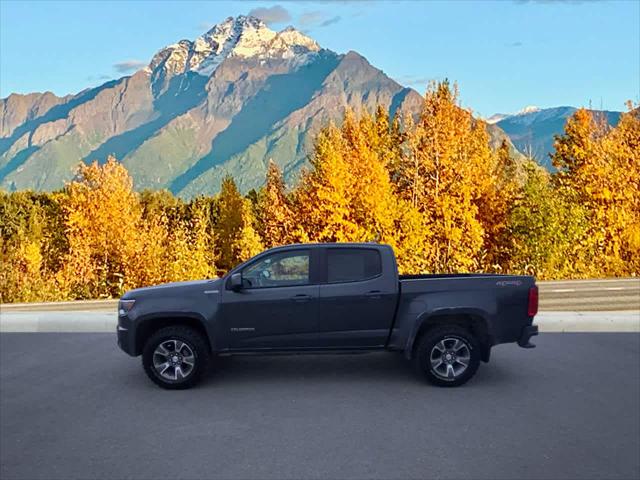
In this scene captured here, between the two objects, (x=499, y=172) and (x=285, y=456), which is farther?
(x=499, y=172)

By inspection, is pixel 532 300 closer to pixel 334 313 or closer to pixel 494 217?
pixel 334 313

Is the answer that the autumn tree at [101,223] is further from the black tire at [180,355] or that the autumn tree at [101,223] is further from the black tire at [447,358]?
A: the black tire at [447,358]

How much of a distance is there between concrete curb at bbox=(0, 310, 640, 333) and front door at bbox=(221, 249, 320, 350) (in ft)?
18.6

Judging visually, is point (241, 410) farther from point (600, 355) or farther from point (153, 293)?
point (600, 355)

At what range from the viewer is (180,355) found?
8633 mm

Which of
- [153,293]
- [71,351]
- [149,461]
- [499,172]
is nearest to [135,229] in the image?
[499,172]

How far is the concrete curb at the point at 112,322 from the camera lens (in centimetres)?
1266

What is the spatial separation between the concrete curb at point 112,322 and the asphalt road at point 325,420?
2063 millimetres

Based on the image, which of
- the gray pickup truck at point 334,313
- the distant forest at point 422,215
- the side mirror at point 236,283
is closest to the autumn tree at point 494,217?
the distant forest at point 422,215

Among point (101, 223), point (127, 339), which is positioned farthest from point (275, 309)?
point (101, 223)

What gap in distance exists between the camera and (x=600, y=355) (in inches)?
409

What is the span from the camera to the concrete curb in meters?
12.7

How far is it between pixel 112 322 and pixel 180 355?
17.4 ft

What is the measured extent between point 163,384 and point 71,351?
138 inches
